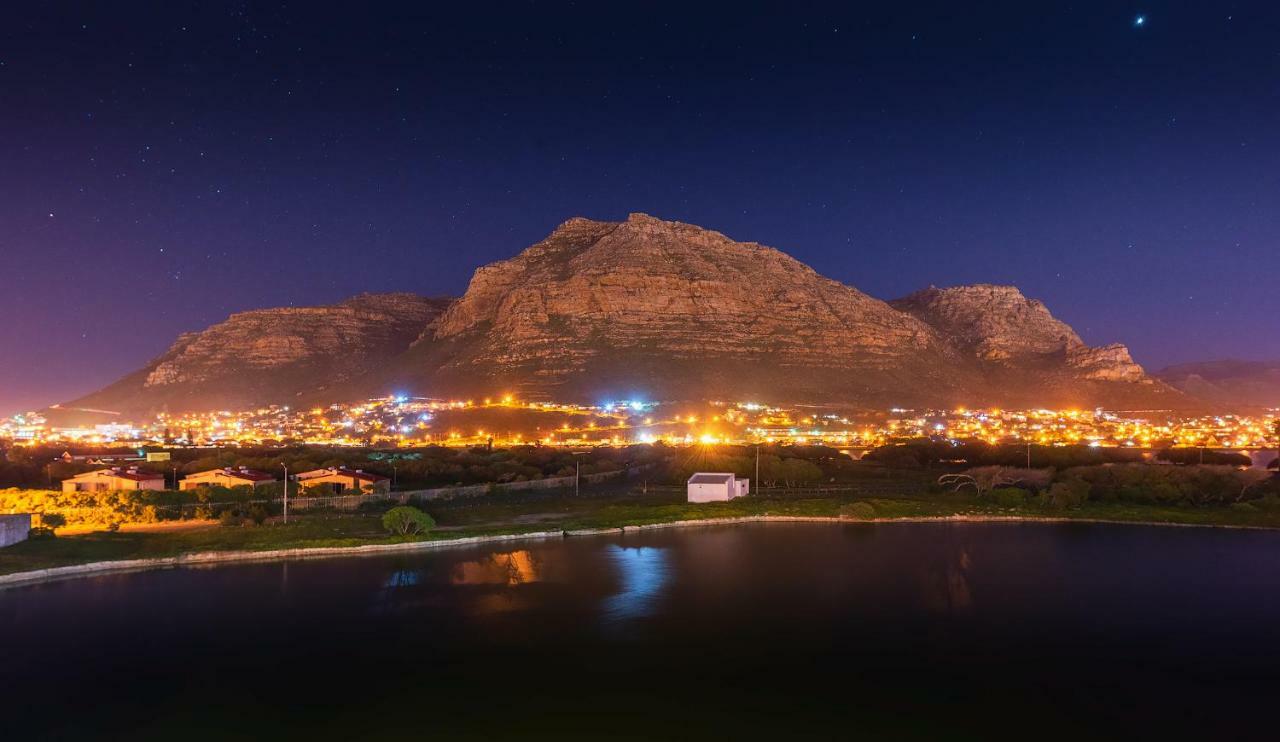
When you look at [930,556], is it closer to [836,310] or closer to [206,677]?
[206,677]

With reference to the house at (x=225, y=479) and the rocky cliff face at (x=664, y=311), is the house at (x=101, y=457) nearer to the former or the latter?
the house at (x=225, y=479)

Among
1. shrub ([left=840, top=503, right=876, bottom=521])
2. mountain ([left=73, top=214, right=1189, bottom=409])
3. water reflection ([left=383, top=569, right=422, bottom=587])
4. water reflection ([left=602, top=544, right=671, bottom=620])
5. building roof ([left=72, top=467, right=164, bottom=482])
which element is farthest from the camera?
mountain ([left=73, top=214, right=1189, bottom=409])

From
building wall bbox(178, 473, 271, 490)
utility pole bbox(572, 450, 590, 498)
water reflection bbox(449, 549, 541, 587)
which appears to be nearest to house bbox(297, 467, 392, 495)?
building wall bbox(178, 473, 271, 490)

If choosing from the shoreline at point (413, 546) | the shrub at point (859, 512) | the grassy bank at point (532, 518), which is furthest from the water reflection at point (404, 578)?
the shrub at point (859, 512)

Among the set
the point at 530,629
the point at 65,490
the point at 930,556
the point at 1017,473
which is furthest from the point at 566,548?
the point at 1017,473

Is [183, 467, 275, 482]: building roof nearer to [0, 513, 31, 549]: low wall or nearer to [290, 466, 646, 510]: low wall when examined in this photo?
[290, 466, 646, 510]: low wall

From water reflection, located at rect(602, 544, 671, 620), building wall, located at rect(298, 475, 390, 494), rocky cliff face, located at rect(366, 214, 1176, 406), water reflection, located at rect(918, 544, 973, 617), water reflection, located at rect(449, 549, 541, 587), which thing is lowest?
water reflection, located at rect(918, 544, 973, 617)

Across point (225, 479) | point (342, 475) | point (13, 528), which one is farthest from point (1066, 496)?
point (13, 528)
